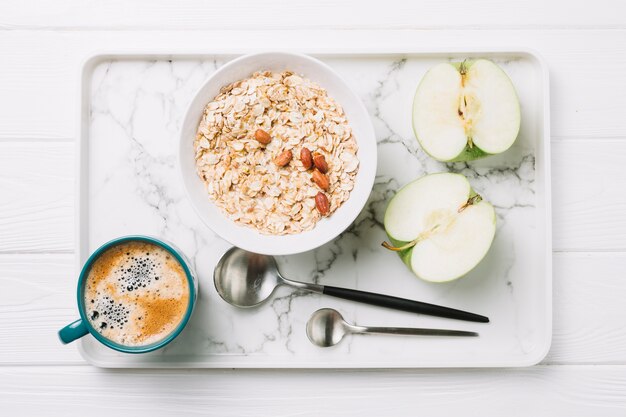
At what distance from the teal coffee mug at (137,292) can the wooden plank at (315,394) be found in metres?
0.15

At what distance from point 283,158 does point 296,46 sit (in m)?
0.22

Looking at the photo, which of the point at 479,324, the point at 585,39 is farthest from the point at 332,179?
the point at 585,39

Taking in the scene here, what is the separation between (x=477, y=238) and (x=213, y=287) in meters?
0.43

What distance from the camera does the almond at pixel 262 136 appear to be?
36.1 inches

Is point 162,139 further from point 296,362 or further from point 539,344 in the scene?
point 539,344

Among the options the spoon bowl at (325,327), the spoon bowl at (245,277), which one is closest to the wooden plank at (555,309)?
the spoon bowl at (245,277)

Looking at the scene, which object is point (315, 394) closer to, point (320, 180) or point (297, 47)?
point (320, 180)

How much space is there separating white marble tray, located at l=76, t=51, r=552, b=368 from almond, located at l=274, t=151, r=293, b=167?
6.3 inches

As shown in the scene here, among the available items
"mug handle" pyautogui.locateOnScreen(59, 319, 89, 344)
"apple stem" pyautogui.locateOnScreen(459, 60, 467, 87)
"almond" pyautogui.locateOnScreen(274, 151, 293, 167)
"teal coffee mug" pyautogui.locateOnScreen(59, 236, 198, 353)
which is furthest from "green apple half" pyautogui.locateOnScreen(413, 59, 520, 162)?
"mug handle" pyautogui.locateOnScreen(59, 319, 89, 344)

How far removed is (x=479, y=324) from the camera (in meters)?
0.99

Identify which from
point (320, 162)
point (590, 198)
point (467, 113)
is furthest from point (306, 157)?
point (590, 198)

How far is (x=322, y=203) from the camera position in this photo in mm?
910

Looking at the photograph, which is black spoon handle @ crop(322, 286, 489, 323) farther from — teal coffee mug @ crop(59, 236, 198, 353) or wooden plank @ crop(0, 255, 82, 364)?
wooden plank @ crop(0, 255, 82, 364)

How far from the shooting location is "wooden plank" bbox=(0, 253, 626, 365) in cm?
102
